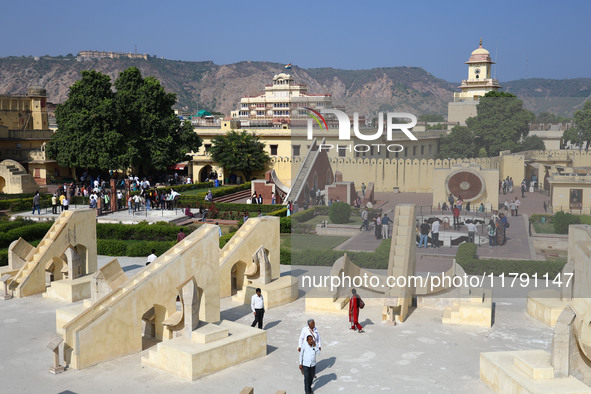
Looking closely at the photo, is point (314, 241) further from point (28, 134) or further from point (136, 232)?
point (28, 134)

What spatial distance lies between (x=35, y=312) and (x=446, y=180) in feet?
35.8

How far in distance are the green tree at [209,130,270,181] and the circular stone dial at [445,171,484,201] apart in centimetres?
2669

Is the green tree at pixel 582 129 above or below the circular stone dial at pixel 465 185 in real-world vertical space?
above

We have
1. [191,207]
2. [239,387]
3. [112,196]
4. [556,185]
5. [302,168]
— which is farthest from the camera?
[191,207]

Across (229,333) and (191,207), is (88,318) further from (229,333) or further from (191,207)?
(191,207)

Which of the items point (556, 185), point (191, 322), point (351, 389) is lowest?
point (351, 389)

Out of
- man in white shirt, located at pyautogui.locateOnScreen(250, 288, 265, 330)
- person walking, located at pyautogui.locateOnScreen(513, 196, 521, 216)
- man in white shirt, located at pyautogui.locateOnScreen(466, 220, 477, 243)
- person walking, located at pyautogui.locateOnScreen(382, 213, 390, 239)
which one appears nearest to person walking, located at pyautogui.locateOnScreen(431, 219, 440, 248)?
man in white shirt, located at pyautogui.locateOnScreen(466, 220, 477, 243)

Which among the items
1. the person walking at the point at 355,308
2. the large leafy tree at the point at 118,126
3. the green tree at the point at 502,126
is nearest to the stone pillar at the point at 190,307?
the person walking at the point at 355,308

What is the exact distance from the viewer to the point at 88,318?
12.1m

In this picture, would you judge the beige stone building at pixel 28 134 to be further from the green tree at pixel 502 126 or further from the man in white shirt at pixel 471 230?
the man in white shirt at pixel 471 230

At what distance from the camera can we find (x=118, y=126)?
3828cm

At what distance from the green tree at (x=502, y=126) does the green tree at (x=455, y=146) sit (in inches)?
9.6

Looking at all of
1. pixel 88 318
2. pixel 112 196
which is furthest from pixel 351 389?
pixel 112 196

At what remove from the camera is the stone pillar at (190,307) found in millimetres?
11961
